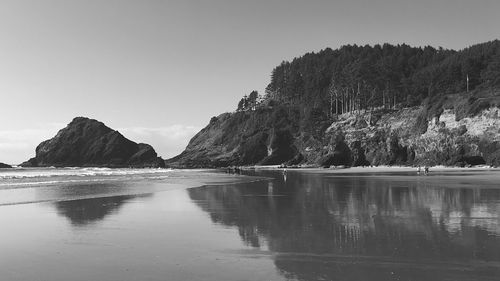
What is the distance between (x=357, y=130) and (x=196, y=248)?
95244 mm

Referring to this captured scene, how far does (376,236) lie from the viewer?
39.9ft

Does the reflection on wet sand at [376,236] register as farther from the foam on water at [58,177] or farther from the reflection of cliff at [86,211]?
the foam on water at [58,177]

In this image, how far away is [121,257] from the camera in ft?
33.5

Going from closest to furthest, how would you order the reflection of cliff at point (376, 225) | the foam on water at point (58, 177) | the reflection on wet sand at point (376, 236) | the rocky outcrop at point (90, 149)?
the reflection on wet sand at point (376, 236)
the reflection of cliff at point (376, 225)
the foam on water at point (58, 177)
the rocky outcrop at point (90, 149)

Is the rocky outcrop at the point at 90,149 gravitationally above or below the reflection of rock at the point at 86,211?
above

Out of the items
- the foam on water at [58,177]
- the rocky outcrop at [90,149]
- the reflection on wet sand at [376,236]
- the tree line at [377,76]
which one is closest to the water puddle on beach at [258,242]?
the reflection on wet sand at [376,236]

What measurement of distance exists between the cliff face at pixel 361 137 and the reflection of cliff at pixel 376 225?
50835 mm

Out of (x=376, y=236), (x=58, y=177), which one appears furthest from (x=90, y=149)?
(x=376, y=236)

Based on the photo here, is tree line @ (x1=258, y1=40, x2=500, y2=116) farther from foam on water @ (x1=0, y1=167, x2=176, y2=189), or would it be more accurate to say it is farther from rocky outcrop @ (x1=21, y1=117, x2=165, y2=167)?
foam on water @ (x1=0, y1=167, x2=176, y2=189)

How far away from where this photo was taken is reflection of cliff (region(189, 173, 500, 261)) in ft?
34.4

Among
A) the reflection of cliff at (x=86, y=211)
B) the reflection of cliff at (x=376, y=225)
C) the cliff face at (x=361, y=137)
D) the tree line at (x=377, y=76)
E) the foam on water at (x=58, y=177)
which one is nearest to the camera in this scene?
the reflection of cliff at (x=376, y=225)

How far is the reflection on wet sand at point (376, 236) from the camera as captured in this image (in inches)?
340

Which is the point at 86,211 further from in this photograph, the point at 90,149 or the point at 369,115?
the point at 90,149

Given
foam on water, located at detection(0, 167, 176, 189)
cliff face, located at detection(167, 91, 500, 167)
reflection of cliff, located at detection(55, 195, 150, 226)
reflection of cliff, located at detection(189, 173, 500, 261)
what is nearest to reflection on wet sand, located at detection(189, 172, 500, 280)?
reflection of cliff, located at detection(189, 173, 500, 261)
